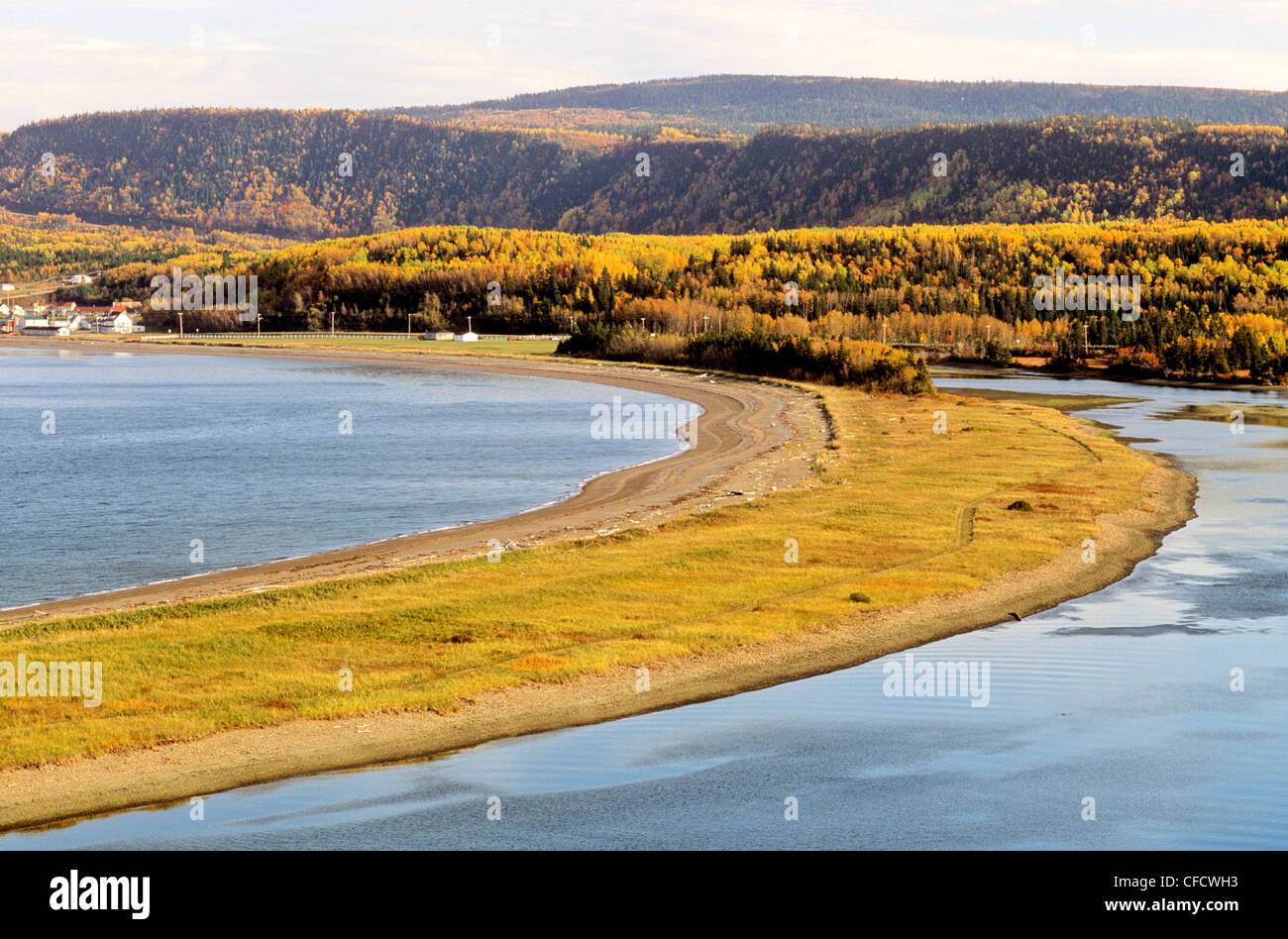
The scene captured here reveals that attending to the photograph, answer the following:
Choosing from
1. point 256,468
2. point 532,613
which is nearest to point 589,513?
point 532,613

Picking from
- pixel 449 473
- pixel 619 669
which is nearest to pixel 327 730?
pixel 619 669

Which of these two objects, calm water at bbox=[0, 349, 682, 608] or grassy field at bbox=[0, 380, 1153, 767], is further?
calm water at bbox=[0, 349, 682, 608]

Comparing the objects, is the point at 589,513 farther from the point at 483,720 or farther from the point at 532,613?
the point at 483,720

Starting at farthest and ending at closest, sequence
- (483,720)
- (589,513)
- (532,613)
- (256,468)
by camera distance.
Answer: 1. (256,468)
2. (589,513)
3. (532,613)
4. (483,720)

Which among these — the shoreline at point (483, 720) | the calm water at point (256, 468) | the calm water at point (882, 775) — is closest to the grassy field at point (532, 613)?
the shoreline at point (483, 720)

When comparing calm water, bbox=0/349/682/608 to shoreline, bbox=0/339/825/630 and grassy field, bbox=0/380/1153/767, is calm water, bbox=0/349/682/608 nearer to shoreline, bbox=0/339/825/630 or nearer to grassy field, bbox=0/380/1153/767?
shoreline, bbox=0/339/825/630

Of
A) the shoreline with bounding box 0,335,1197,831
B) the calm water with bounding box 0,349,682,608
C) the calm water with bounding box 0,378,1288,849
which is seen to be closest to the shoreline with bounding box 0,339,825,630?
the calm water with bounding box 0,349,682,608
